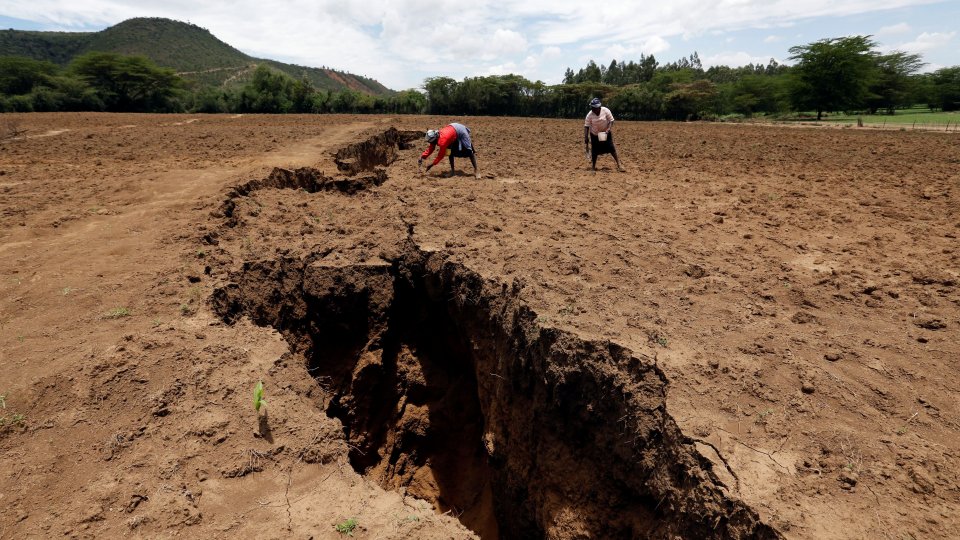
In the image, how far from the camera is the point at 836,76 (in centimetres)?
3444

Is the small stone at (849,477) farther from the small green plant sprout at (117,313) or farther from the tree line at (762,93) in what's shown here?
the tree line at (762,93)

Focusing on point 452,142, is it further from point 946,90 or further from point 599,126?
point 946,90

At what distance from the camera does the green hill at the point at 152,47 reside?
73.6 meters

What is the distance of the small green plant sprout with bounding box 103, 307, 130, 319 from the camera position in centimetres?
452

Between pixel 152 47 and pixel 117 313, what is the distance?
311ft

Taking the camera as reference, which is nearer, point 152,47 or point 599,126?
point 599,126

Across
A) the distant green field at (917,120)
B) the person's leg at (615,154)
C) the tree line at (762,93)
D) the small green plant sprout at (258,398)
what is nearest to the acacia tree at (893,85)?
the tree line at (762,93)

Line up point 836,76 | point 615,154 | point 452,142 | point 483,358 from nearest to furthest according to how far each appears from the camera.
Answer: point 483,358, point 452,142, point 615,154, point 836,76

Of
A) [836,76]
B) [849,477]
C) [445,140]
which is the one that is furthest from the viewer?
[836,76]

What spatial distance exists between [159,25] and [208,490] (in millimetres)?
107971

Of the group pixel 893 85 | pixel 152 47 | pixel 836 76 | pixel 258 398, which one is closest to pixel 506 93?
pixel 836 76

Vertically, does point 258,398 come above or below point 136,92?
below

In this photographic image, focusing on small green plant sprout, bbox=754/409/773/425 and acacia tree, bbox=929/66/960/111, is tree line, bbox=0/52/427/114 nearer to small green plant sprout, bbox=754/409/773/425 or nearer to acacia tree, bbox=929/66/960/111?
small green plant sprout, bbox=754/409/773/425

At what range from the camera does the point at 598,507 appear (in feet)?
12.2
